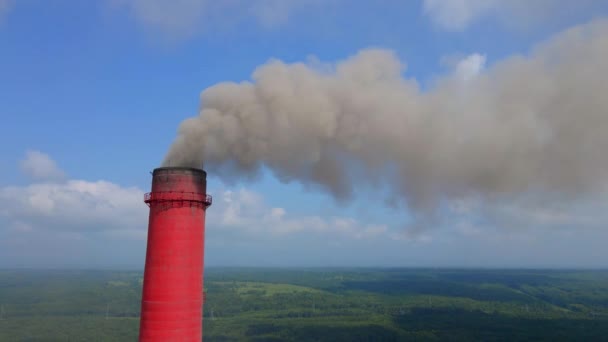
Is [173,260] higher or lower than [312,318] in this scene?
higher

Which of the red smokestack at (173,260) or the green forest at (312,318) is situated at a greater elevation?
the red smokestack at (173,260)

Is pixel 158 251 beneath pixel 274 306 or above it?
above

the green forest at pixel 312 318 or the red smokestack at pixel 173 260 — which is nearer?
the red smokestack at pixel 173 260

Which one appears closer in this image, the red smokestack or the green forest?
the red smokestack

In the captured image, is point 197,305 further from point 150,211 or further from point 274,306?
point 274,306

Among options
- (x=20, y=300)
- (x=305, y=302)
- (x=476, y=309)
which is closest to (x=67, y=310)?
(x=20, y=300)

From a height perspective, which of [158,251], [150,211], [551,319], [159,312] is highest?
[150,211]

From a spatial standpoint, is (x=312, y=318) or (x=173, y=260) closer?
(x=173, y=260)

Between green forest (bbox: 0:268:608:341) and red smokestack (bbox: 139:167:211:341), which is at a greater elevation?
red smokestack (bbox: 139:167:211:341)
